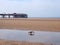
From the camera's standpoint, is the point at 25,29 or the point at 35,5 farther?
the point at 35,5

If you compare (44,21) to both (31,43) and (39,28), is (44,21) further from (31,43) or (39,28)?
(31,43)

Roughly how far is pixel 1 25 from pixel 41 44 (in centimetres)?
29

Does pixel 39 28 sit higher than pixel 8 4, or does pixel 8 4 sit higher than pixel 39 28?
pixel 8 4

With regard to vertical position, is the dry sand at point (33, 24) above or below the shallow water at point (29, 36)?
above

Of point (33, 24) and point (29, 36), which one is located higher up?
point (33, 24)

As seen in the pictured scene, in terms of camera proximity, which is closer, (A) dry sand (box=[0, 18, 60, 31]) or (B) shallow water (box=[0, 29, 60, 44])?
(A) dry sand (box=[0, 18, 60, 31])

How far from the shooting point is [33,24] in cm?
68

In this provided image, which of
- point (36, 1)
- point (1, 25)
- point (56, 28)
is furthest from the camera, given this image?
point (36, 1)

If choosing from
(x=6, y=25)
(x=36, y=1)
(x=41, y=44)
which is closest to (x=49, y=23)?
(x=41, y=44)

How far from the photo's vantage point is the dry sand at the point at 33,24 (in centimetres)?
64

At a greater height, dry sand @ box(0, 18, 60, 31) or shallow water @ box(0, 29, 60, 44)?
dry sand @ box(0, 18, 60, 31)

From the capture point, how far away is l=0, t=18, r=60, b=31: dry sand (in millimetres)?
640

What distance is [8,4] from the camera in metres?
1.16

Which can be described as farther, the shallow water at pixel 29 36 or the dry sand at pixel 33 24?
the shallow water at pixel 29 36
